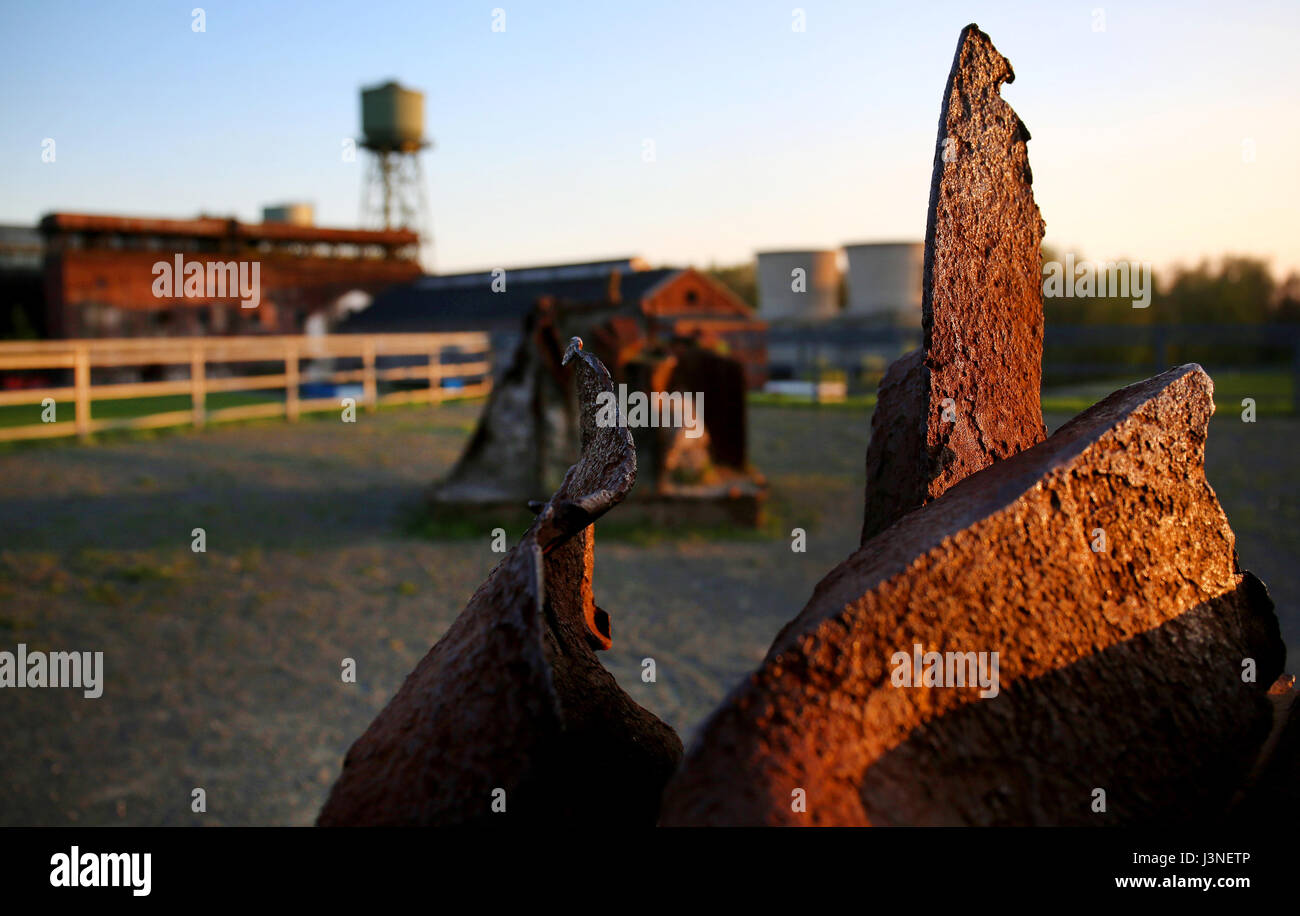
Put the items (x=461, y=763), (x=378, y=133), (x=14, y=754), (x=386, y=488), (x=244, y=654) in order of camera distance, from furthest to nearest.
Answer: (x=378, y=133)
(x=386, y=488)
(x=244, y=654)
(x=14, y=754)
(x=461, y=763)

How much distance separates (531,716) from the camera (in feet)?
2.89

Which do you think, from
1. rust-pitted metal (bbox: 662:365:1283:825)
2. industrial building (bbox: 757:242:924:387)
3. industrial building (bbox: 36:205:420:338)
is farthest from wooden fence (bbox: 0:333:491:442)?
rust-pitted metal (bbox: 662:365:1283:825)

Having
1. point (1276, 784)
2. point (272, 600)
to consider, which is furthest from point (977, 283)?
point (272, 600)

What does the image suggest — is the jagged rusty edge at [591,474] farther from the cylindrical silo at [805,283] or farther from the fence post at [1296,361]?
the cylindrical silo at [805,283]

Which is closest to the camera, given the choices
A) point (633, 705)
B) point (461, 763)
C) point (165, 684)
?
point (461, 763)

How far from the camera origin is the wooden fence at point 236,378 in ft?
52.5

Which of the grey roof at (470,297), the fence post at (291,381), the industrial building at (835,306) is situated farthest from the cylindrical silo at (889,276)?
the fence post at (291,381)

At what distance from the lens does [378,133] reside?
125 ft

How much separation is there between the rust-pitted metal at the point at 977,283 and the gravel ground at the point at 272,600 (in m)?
4.40

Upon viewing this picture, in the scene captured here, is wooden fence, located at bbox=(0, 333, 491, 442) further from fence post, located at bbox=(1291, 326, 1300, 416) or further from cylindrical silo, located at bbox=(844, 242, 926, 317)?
fence post, located at bbox=(1291, 326, 1300, 416)

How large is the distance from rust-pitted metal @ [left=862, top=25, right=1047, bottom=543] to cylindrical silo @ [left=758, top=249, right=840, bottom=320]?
92.2ft
